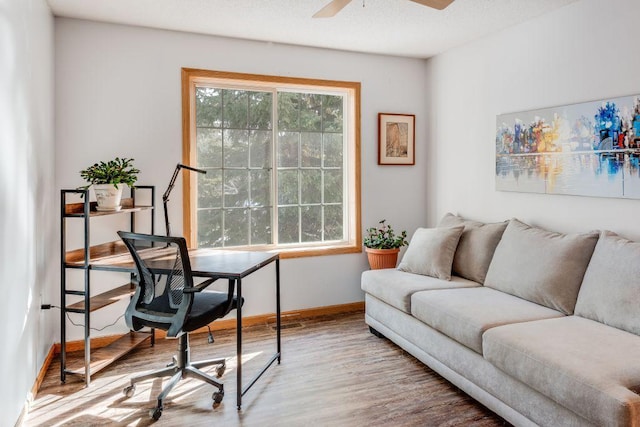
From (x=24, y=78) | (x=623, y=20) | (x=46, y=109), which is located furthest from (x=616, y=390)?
(x=46, y=109)

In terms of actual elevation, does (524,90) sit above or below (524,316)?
above

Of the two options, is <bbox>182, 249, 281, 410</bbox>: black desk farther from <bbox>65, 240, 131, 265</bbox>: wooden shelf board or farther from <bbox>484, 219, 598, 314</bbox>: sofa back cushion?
<bbox>484, 219, 598, 314</bbox>: sofa back cushion

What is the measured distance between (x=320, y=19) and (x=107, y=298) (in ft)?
8.15

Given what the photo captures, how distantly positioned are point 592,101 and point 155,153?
313cm

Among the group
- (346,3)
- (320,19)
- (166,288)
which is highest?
(320,19)

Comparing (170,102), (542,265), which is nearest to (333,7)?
(170,102)

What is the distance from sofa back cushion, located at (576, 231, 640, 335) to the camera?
234 centimetres

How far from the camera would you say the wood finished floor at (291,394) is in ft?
8.09

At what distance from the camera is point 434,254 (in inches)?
141

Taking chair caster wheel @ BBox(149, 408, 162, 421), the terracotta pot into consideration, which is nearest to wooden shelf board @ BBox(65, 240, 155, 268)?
chair caster wheel @ BBox(149, 408, 162, 421)

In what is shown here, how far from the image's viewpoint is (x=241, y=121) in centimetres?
403

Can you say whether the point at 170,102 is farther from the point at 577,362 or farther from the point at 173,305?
the point at 577,362

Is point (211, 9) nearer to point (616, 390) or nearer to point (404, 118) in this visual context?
point (404, 118)

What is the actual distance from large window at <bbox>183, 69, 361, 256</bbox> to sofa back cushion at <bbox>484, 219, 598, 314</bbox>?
1526 millimetres
